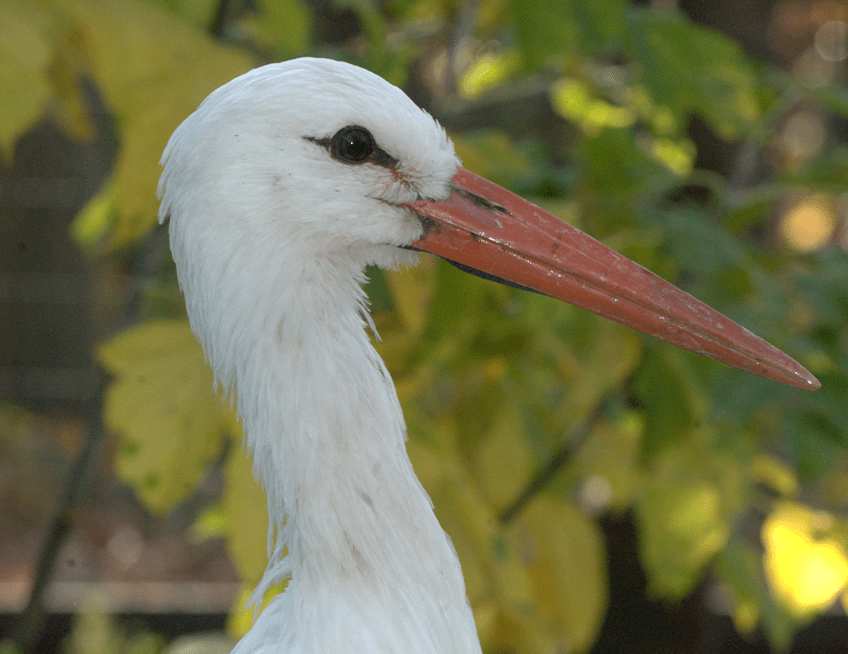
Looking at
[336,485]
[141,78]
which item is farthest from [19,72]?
[336,485]

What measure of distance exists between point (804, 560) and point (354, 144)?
4.63 feet

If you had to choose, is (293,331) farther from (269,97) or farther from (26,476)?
(26,476)

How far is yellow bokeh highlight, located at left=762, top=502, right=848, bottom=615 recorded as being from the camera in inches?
70.9

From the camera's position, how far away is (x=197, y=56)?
143 centimetres

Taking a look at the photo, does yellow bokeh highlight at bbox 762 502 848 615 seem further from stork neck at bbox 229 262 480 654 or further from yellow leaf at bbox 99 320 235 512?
yellow leaf at bbox 99 320 235 512

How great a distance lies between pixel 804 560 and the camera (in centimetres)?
187

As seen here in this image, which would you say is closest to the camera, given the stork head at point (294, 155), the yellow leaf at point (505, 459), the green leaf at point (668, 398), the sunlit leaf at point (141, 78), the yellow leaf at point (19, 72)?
the stork head at point (294, 155)

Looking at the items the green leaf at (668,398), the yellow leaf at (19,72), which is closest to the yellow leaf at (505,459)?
the green leaf at (668,398)

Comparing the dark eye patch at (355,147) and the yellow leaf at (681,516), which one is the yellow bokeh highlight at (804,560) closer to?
the yellow leaf at (681,516)

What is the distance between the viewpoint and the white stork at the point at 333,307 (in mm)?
1057

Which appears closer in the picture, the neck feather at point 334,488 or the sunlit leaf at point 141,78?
the neck feather at point 334,488

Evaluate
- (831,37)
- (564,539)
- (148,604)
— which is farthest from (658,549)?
(831,37)

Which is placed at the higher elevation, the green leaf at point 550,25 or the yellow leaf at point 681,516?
the green leaf at point 550,25

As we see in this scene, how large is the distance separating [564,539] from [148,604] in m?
2.67
